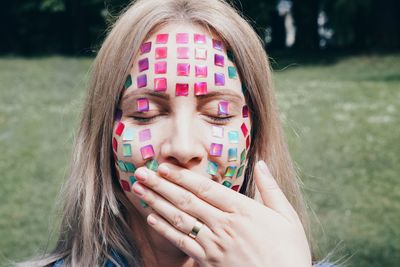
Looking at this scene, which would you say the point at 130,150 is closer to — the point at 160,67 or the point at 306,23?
the point at 160,67

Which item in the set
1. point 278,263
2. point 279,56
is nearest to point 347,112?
point 278,263

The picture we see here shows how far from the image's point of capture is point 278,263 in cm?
201

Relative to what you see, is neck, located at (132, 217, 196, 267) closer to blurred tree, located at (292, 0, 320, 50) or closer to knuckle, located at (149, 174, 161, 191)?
knuckle, located at (149, 174, 161, 191)

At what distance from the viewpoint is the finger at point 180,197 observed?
211cm

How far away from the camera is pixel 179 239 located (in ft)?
6.90

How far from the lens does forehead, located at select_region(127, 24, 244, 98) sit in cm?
230

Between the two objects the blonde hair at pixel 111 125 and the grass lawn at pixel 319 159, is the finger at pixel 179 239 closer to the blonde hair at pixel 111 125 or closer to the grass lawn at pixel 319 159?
the blonde hair at pixel 111 125

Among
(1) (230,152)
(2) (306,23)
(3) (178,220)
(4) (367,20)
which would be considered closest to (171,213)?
(3) (178,220)

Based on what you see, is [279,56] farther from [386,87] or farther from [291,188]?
[291,188]

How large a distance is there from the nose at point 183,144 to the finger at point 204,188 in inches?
1.5

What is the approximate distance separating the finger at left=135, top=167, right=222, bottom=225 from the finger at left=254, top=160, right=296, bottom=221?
178 millimetres

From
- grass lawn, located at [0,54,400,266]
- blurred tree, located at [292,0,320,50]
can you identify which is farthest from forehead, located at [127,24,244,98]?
blurred tree, located at [292,0,320,50]

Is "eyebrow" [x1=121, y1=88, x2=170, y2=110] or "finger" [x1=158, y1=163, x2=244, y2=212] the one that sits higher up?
"eyebrow" [x1=121, y1=88, x2=170, y2=110]

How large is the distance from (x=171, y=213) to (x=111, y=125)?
524mm
